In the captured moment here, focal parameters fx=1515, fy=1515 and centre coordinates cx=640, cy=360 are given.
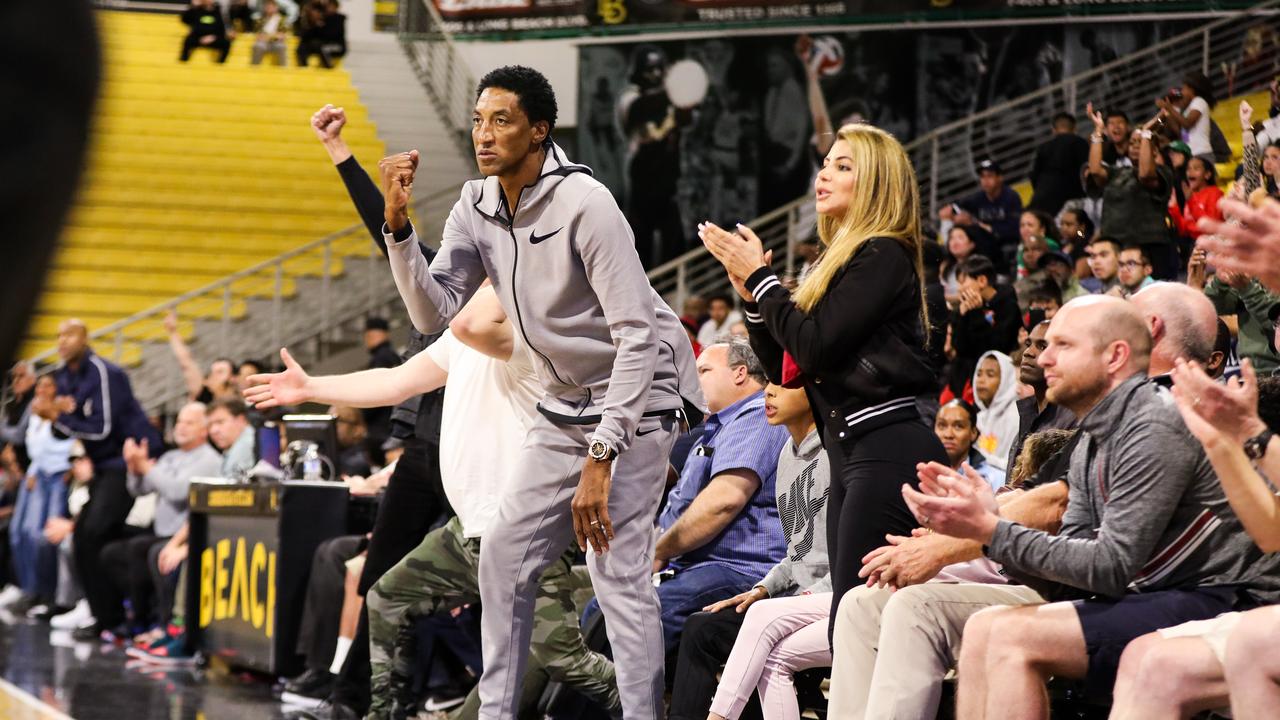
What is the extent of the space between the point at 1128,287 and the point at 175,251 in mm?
11556

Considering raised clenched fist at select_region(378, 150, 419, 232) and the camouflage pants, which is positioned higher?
raised clenched fist at select_region(378, 150, 419, 232)

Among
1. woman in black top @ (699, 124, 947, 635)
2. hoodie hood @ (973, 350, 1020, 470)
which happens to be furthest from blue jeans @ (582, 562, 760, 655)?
hoodie hood @ (973, 350, 1020, 470)

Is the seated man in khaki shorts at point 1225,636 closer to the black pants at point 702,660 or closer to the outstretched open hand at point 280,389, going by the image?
the black pants at point 702,660

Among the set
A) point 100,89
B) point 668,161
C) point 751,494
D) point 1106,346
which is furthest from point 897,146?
point 668,161

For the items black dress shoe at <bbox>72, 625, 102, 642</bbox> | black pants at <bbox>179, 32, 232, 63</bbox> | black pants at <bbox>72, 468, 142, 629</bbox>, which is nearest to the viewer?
black dress shoe at <bbox>72, 625, 102, 642</bbox>

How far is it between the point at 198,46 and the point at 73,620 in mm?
10708

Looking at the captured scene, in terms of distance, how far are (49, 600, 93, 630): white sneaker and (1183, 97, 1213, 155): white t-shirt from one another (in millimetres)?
8075

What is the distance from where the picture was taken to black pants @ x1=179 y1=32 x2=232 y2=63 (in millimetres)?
18406

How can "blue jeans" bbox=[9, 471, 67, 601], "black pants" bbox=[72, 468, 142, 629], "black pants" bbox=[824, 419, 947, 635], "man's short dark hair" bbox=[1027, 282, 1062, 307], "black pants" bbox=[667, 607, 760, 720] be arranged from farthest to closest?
"blue jeans" bbox=[9, 471, 67, 601]
"black pants" bbox=[72, 468, 142, 629]
"man's short dark hair" bbox=[1027, 282, 1062, 307]
"black pants" bbox=[667, 607, 760, 720]
"black pants" bbox=[824, 419, 947, 635]

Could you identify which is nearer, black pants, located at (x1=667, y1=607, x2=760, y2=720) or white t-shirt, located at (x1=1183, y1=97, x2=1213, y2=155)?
black pants, located at (x1=667, y1=607, x2=760, y2=720)

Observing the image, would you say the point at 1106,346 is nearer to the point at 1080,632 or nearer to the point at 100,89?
the point at 1080,632

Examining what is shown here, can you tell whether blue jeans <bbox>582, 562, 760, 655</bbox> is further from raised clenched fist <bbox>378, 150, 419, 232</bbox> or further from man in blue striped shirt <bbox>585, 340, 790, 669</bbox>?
raised clenched fist <bbox>378, 150, 419, 232</bbox>

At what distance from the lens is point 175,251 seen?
1664cm

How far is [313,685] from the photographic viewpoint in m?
6.20
